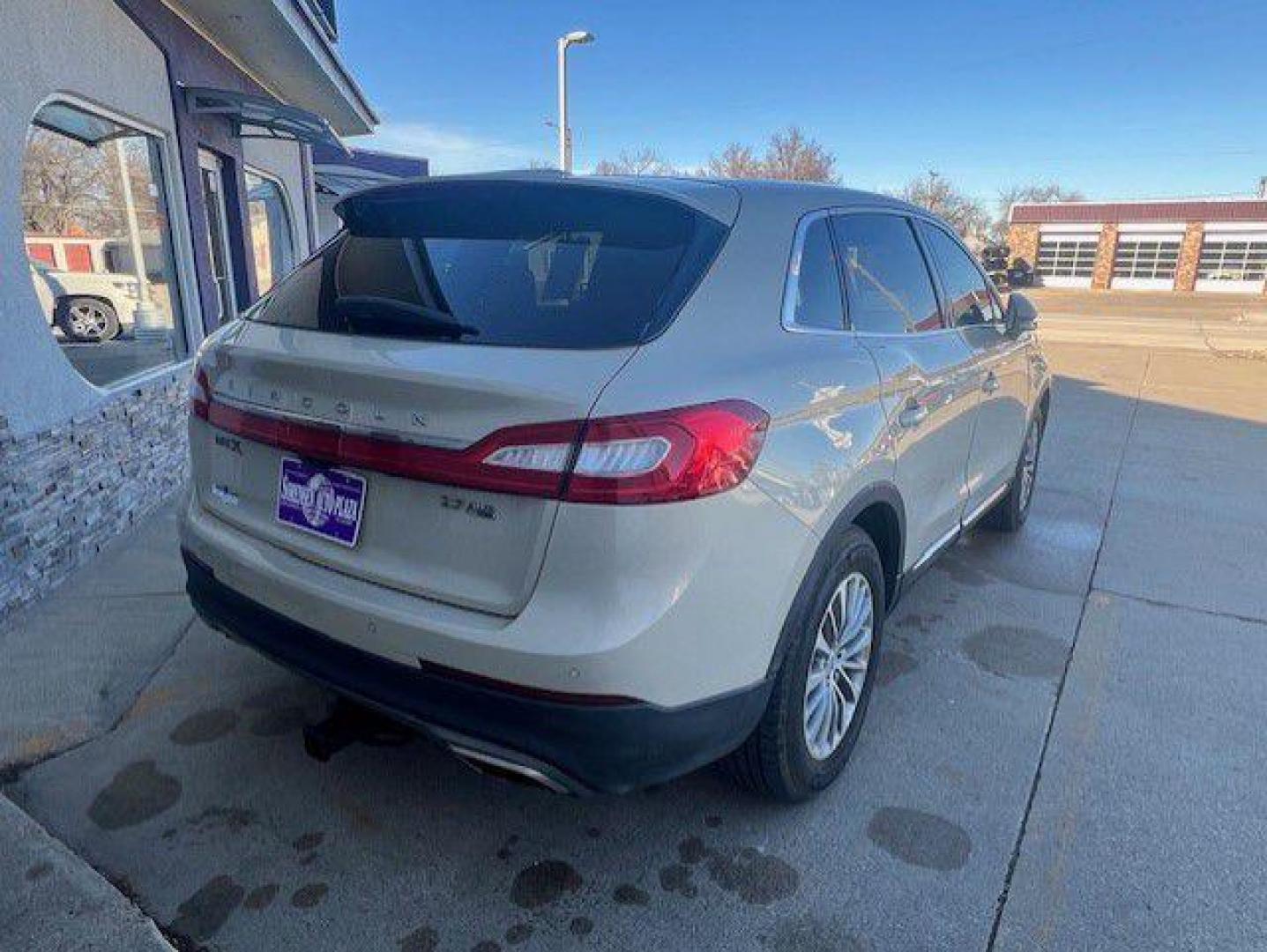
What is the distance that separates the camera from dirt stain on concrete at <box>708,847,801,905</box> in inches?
85.8

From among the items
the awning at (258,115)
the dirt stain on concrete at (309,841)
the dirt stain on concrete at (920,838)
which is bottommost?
the dirt stain on concrete at (920,838)

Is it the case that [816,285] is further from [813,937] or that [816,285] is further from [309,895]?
[309,895]

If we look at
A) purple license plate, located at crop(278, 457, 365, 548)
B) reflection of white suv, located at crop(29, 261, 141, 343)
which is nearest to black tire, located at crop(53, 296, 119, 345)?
reflection of white suv, located at crop(29, 261, 141, 343)

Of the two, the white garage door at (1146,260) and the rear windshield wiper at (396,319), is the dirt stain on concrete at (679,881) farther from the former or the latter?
the white garage door at (1146,260)

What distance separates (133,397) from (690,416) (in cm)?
425

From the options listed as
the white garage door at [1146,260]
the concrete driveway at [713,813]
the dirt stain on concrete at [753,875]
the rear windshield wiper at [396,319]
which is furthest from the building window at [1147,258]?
Answer: the rear windshield wiper at [396,319]

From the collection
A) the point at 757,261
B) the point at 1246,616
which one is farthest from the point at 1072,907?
the point at 1246,616

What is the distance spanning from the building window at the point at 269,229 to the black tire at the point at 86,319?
3.66 metres

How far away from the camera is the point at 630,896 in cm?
217

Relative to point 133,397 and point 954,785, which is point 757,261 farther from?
point 133,397

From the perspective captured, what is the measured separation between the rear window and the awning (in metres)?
4.86

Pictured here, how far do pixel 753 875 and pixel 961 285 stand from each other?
2.74 m

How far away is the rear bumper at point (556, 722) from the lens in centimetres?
184

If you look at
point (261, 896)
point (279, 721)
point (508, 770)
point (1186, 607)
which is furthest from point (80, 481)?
point (1186, 607)
